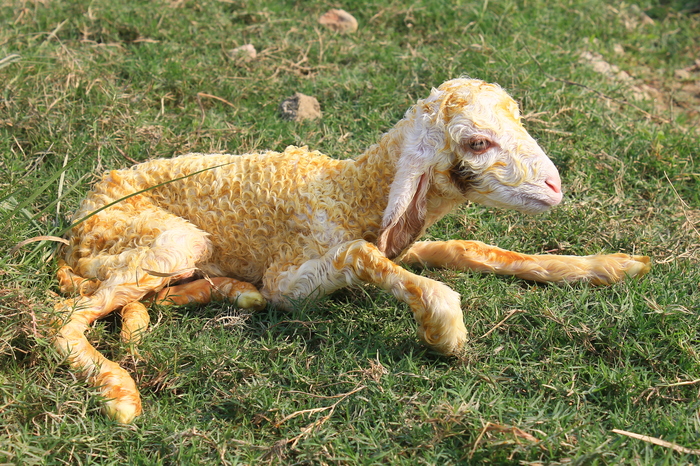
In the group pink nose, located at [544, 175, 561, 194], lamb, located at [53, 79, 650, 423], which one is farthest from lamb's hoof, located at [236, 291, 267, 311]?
pink nose, located at [544, 175, 561, 194]

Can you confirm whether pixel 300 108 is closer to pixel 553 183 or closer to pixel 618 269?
pixel 553 183

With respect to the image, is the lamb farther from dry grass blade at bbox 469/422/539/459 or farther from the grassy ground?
dry grass blade at bbox 469/422/539/459

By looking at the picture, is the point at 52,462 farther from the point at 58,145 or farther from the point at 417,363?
the point at 58,145

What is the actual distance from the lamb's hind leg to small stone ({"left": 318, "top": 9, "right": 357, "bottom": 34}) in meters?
3.66

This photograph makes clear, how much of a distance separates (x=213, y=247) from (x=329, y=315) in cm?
92

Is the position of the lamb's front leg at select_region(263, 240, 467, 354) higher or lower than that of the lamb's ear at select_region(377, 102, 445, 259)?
lower

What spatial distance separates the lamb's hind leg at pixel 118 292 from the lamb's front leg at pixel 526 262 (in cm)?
151

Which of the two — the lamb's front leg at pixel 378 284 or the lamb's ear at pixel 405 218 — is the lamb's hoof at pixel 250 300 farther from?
the lamb's ear at pixel 405 218

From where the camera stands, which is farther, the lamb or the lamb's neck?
the lamb's neck

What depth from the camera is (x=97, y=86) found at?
5.75 metres

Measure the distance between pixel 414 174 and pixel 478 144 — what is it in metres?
0.38

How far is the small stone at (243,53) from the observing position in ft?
21.2

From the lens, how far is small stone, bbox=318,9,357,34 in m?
7.00

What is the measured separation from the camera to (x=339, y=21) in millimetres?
7043
